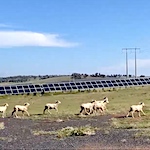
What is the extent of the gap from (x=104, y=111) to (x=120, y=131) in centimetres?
1591

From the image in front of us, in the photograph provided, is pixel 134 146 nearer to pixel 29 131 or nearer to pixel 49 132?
pixel 49 132

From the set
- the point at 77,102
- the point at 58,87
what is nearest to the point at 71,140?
the point at 77,102

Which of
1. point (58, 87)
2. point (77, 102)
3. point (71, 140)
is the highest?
point (58, 87)

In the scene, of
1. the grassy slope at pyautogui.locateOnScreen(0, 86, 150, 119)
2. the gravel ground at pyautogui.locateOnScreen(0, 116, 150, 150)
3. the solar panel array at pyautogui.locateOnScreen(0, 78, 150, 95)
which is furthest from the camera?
the solar panel array at pyautogui.locateOnScreen(0, 78, 150, 95)

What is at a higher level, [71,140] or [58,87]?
[58,87]

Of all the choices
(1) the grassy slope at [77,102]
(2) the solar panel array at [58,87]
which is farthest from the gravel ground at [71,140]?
(2) the solar panel array at [58,87]

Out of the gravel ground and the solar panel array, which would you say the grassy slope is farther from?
the gravel ground

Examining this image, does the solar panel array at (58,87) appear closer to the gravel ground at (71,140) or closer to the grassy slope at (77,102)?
the grassy slope at (77,102)

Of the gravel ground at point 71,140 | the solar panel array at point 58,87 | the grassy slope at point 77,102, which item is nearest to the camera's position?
the gravel ground at point 71,140

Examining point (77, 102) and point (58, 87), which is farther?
point (58, 87)

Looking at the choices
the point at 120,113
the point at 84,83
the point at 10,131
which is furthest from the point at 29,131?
the point at 84,83

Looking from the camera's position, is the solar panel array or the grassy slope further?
the solar panel array

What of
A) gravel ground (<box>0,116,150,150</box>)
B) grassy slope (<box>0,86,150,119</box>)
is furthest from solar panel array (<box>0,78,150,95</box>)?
gravel ground (<box>0,116,150,150</box>)

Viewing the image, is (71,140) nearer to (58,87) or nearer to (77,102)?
(77,102)
